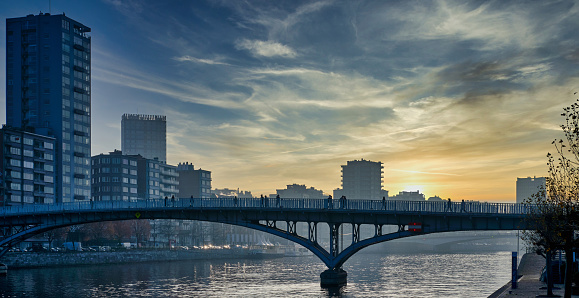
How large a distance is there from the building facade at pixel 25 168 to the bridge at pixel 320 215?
64.4 m

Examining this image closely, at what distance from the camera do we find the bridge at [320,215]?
84.1 metres

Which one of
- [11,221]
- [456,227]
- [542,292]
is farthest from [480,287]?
[11,221]

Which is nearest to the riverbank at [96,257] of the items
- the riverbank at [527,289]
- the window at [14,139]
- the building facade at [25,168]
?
the building facade at [25,168]

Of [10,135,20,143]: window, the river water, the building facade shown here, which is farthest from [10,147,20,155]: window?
the river water

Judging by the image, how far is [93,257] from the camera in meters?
154

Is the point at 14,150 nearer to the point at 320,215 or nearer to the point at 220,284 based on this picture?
the point at 220,284

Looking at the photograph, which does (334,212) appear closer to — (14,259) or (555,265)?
(555,265)

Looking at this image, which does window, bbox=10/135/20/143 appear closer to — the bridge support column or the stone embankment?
the stone embankment

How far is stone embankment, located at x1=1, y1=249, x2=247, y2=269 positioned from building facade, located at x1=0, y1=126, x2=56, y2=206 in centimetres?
3697

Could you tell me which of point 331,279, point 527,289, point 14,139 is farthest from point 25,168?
point 527,289

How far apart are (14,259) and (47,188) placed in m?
63.6

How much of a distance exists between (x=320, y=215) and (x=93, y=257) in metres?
79.9

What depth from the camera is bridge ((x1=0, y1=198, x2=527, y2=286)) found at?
84.1 metres

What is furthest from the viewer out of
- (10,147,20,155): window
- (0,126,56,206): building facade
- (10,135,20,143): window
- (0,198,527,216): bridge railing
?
(10,135,20,143): window
